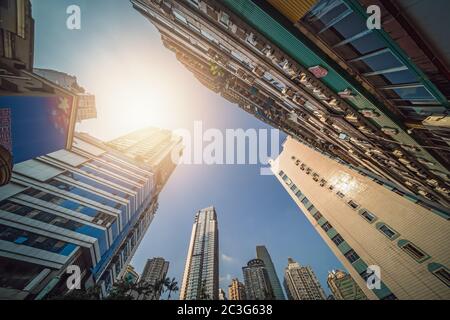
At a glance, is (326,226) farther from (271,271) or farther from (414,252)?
(271,271)

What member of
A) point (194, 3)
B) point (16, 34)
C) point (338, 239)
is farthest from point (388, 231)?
point (16, 34)

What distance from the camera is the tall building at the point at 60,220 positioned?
752 inches

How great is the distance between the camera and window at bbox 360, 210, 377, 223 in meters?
22.2

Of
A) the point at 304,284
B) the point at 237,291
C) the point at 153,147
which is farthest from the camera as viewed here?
the point at 237,291

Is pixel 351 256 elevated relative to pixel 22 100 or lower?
lower

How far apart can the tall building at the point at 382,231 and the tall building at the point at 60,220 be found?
34.4 m

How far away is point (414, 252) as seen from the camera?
1739 cm

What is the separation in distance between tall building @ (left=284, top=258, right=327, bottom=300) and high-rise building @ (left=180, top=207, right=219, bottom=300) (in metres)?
41.3

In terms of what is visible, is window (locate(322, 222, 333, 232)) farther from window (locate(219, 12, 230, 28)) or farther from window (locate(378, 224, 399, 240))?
window (locate(219, 12, 230, 28))

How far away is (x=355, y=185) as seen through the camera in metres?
25.9

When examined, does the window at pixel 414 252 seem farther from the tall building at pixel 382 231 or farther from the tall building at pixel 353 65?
the tall building at pixel 353 65

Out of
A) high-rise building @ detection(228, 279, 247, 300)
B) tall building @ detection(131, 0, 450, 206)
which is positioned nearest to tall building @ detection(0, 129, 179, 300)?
tall building @ detection(131, 0, 450, 206)

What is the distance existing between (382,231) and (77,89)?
84.6 meters

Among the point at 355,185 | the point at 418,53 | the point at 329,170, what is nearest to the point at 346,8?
the point at 418,53
